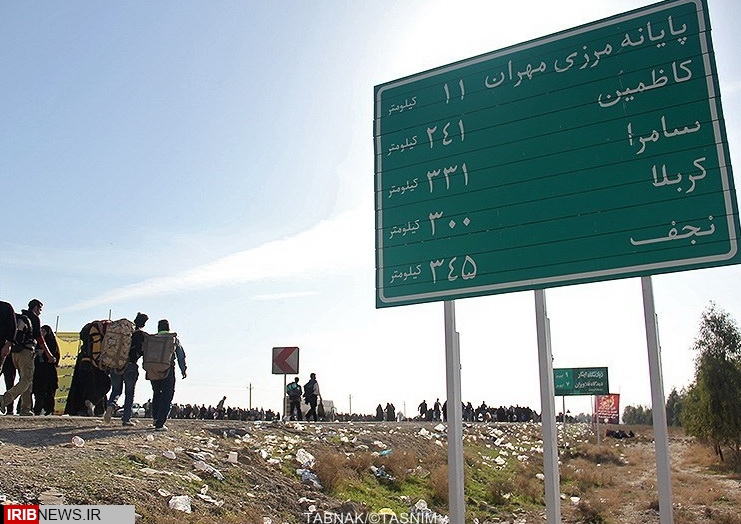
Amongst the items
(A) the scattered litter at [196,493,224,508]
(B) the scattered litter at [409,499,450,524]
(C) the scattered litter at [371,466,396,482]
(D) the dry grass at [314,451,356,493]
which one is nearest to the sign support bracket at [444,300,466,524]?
(A) the scattered litter at [196,493,224,508]

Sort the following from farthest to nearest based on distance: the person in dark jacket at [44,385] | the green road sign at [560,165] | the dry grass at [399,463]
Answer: the person in dark jacket at [44,385]
the dry grass at [399,463]
the green road sign at [560,165]

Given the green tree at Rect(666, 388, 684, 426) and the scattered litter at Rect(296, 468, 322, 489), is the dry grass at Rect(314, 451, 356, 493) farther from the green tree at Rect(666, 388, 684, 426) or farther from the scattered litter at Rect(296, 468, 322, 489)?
the green tree at Rect(666, 388, 684, 426)

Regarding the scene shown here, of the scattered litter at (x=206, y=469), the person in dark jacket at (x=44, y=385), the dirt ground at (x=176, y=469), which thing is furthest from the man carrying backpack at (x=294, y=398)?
the scattered litter at (x=206, y=469)

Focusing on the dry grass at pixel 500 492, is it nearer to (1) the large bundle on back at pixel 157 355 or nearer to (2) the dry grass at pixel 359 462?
(2) the dry grass at pixel 359 462

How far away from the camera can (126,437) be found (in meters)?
9.79

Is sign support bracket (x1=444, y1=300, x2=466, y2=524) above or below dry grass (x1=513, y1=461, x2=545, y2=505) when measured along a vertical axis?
above

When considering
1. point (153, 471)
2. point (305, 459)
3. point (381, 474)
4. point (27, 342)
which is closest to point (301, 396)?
point (381, 474)

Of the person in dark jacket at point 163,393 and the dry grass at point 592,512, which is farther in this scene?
the dry grass at point 592,512

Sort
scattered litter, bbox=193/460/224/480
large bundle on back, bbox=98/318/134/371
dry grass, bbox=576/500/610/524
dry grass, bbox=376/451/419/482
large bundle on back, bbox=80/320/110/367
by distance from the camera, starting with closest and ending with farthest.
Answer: scattered litter, bbox=193/460/224/480 < large bundle on back, bbox=98/318/134/371 < large bundle on back, bbox=80/320/110/367 < dry grass, bbox=376/451/419/482 < dry grass, bbox=576/500/610/524

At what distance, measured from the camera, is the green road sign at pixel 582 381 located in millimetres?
28188

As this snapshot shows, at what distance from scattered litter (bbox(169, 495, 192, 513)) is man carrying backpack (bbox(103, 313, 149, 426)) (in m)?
3.81

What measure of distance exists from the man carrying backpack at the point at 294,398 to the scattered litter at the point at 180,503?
10921 mm

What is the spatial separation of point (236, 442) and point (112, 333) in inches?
108

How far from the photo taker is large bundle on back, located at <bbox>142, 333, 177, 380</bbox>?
11.0m
